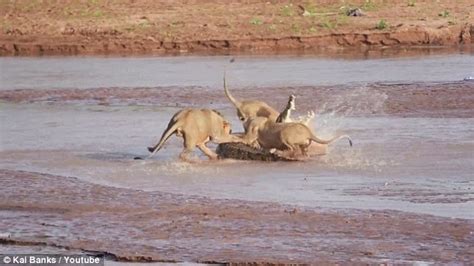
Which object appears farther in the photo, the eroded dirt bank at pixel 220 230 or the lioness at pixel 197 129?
the lioness at pixel 197 129

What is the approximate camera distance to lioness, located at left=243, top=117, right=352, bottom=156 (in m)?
13.2

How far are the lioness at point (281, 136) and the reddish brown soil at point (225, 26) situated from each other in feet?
45.1

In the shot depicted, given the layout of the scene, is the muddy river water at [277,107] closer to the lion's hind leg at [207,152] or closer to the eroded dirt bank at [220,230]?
the lion's hind leg at [207,152]

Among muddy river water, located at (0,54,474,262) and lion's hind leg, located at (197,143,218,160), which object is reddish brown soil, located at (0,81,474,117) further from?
lion's hind leg, located at (197,143,218,160)

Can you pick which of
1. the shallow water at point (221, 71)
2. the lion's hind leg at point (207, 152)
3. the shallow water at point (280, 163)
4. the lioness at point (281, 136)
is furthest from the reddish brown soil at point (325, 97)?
the lion's hind leg at point (207, 152)

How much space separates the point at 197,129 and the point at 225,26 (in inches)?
629

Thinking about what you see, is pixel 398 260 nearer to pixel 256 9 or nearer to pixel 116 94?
pixel 116 94

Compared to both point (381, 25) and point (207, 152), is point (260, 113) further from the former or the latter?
point (381, 25)

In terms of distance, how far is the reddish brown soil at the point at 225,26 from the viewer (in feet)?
89.8

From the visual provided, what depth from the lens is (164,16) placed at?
30.2 metres

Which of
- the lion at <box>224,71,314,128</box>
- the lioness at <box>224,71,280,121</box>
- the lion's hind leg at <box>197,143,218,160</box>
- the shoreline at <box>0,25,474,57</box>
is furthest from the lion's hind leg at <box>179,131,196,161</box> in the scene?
the shoreline at <box>0,25,474,57</box>

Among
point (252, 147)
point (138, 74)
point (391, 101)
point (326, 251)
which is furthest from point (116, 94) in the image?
point (326, 251)

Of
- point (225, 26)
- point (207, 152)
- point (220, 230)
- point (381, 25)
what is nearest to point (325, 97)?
point (207, 152)

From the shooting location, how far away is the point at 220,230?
31.6ft
